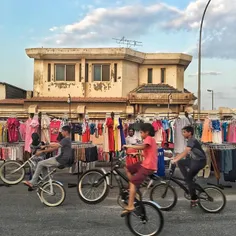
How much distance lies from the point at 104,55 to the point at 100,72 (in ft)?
4.90

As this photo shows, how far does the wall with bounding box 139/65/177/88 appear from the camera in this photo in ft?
107

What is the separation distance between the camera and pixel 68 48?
31000mm

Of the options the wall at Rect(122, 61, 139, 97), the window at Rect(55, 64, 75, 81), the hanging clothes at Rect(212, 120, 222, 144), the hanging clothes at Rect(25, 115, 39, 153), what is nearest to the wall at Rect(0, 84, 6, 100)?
the window at Rect(55, 64, 75, 81)

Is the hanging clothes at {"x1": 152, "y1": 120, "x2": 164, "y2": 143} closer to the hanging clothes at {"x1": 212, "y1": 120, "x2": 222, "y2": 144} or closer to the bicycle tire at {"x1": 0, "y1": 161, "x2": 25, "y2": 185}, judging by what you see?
the hanging clothes at {"x1": 212, "y1": 120, "x2": 222, "y2": 144}

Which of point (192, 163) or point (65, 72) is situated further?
point (65, 72)

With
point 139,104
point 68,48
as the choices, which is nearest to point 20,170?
point 139,104

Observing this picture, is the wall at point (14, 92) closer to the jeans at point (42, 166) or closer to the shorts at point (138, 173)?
the jeans at point (42, 166)

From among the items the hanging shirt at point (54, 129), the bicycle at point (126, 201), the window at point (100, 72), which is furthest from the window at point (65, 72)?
the bicycle at point (126, 201)

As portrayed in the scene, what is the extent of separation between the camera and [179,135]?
13.3 m

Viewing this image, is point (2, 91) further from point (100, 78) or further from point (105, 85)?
point (105, 85)

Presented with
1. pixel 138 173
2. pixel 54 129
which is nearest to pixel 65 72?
pixel 54 129

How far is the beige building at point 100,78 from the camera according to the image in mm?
29703

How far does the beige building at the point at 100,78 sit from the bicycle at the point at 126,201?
2109cm

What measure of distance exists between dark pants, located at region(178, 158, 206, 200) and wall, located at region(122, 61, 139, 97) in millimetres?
23435
